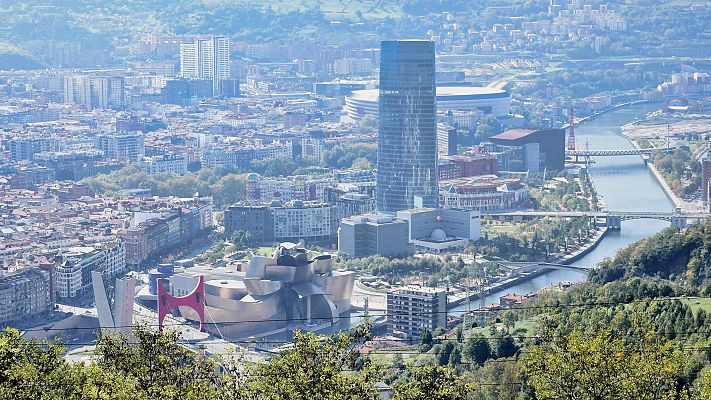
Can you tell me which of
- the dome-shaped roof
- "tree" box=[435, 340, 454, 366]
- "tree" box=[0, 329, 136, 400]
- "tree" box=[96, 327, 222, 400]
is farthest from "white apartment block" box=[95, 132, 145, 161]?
"tree" box=[0, 329, 136, 400]

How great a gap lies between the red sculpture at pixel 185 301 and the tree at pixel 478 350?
4.10m

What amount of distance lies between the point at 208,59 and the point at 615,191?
20.2m

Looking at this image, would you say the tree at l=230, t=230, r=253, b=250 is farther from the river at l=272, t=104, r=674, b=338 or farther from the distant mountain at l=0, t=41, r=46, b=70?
the distant mountain at l=0, t=41, r=46, b=70

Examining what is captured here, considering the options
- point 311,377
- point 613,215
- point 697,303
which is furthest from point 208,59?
point 311,377

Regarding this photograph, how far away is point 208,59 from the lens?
46.9m

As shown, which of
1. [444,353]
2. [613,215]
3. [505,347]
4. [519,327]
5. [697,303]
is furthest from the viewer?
[613,215]

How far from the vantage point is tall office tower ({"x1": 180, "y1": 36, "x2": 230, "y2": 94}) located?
46750 mm

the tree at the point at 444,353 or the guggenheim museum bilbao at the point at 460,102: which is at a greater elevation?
the guggenheim museum bilbao at the point at 460,102

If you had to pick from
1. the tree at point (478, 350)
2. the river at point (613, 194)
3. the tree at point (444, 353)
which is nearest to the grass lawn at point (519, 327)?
the tree at point (444, 353)

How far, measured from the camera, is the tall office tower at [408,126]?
2495cm

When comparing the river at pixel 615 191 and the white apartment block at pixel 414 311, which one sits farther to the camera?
the river at pixel 615 191

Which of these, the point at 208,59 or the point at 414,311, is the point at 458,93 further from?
the point at 414,311

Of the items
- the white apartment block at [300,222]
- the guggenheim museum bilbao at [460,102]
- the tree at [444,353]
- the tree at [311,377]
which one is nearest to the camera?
the tree at [311,377]

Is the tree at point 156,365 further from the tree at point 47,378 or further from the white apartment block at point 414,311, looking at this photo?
the white apartment block at point 414,311
